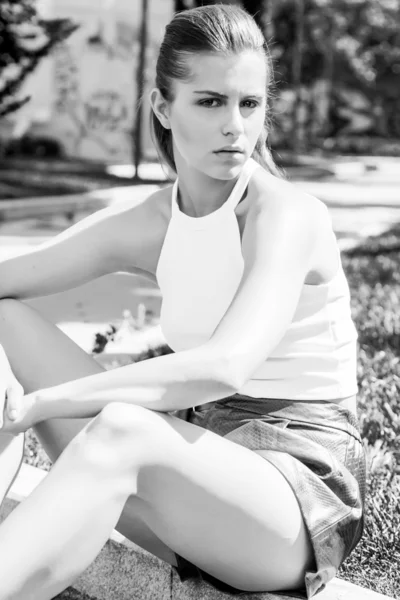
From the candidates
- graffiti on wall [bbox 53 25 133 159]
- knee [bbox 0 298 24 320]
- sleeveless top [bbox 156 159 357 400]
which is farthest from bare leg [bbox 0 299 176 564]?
graffiti on wall [bbox 53 25 133 159]

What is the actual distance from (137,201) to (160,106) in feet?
0.99

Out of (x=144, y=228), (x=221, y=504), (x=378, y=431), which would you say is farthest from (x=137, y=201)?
(x=378, y=431)

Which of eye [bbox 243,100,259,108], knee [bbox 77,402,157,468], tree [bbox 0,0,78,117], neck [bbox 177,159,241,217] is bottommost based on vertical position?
tree [bbox 0,0,78,117]

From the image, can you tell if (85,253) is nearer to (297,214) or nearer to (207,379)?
(297,214)

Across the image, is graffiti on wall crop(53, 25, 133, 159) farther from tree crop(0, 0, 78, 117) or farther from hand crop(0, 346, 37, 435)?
hand crop(0, 346, 37, 435)

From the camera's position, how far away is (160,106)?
2723 millimetres

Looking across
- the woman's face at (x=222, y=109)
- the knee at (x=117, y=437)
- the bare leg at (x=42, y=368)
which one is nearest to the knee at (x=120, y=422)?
the knee at (x=117, y=437)

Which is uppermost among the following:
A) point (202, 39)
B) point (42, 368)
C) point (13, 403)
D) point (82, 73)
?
point (202, 39)

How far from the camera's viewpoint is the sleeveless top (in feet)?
8.22

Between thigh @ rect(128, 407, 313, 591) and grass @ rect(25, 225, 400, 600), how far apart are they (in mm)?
556

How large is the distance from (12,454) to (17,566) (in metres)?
0.47

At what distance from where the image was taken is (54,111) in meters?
19.5

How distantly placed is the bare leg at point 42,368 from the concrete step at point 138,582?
3.0 inches

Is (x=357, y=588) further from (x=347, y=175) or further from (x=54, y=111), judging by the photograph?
(x=347, y=175)
